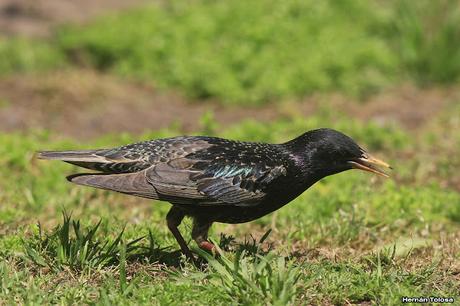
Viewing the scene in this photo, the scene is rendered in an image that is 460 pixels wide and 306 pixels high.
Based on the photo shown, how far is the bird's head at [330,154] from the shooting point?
6238 millimetres

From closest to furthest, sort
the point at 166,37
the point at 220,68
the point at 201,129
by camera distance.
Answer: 1. the point at 201,129
2. the point at 220,68
3. the point at 166,37

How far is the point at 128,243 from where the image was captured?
6.11 meters

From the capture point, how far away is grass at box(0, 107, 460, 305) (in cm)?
524

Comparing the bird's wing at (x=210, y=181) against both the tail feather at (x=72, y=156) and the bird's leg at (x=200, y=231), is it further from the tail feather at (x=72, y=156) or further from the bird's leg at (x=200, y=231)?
the tail feather at (x=72, y=156)

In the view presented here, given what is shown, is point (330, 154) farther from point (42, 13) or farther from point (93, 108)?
point (42, 13)

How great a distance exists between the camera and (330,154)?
6.25m

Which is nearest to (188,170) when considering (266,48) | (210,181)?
(210,181)

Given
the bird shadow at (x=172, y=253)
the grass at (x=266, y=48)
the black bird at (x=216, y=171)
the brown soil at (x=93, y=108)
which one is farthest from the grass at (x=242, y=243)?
the grass at (x=266, y=48)

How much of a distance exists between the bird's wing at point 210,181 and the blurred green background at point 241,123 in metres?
0.52

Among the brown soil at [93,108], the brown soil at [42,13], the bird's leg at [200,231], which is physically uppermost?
the brown soil at [42,13]

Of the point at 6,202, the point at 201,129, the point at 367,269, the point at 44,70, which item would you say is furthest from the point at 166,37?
the point at 367,269

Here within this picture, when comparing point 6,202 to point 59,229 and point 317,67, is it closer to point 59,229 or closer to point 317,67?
point 59,229

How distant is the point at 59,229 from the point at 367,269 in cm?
216

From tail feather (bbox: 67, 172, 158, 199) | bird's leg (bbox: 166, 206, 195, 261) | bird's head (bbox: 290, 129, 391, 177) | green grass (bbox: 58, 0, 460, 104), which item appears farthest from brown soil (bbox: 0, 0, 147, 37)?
bird's head (bbox: 290, 129, 391, 177)
